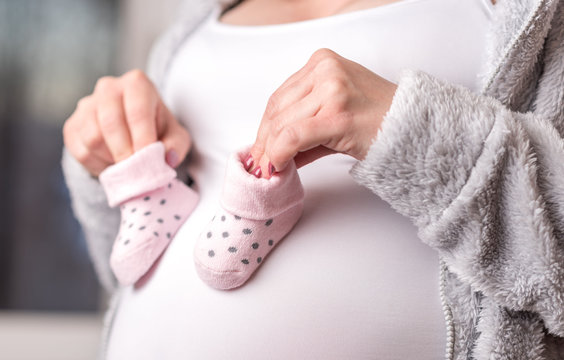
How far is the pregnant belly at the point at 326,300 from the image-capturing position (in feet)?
1.64

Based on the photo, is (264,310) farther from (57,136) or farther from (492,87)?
(57,136)

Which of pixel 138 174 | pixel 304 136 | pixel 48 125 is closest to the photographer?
pixel 304 136

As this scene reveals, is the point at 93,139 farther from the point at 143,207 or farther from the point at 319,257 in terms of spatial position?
the point at 319,257

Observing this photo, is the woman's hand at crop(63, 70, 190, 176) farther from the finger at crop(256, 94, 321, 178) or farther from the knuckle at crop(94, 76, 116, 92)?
the finger at crop(256, 94, 321, 178)

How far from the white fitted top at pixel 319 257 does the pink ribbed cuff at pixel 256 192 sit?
6 cm

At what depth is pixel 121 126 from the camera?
0.64 meters

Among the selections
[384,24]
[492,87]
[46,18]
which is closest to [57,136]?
[46,18]

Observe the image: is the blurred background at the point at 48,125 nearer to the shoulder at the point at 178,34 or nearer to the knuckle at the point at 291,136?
the shoulder at the point at 178,34

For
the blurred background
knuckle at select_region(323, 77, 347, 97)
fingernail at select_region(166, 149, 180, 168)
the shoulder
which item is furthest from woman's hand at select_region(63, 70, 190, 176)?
the blurred background

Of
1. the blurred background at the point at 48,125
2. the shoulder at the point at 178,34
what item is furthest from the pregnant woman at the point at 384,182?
the blurred background at the point at 48,125

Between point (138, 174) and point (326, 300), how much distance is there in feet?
0.86

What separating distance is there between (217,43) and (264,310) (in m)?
0.37

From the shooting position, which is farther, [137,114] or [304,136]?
[137,114]

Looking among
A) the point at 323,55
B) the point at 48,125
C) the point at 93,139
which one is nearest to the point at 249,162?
the point at 323,55
